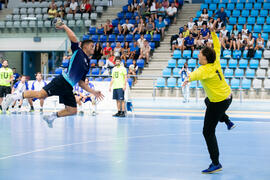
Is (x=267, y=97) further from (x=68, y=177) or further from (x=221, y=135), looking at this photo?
(x=68, y=177)

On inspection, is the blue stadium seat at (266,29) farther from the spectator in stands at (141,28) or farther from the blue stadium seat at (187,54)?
the spectator in stands at (141,28)

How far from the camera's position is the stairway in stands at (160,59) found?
906 inches

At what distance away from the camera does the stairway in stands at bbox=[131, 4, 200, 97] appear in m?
23.0

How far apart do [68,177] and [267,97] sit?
17.5 meters

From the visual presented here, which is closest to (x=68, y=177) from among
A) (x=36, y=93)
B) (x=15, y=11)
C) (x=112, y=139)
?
(x=36, y=93)

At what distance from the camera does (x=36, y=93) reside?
7.76 metres

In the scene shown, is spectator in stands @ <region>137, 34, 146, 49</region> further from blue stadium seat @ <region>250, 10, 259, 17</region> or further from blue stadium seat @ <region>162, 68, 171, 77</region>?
blue stadium seat @ <region>250, 10, 259, 17</region>

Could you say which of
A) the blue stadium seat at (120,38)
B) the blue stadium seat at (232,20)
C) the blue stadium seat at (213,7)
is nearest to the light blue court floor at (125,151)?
the blue stadium seat at (232,20)

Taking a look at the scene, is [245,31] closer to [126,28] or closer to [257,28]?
[257,28]

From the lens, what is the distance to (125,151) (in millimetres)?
7613

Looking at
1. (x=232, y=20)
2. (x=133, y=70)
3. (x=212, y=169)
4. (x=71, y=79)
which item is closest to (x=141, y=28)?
→ (x=133, y=70)

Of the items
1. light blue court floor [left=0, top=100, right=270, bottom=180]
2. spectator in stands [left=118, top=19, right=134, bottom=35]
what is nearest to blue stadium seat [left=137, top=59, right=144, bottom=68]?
spectator in stands [left=118, top=19, right=134, bottom=35]

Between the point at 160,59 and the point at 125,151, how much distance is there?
17695mm

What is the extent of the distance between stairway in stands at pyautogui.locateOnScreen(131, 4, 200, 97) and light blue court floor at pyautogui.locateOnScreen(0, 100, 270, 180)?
422 inches
